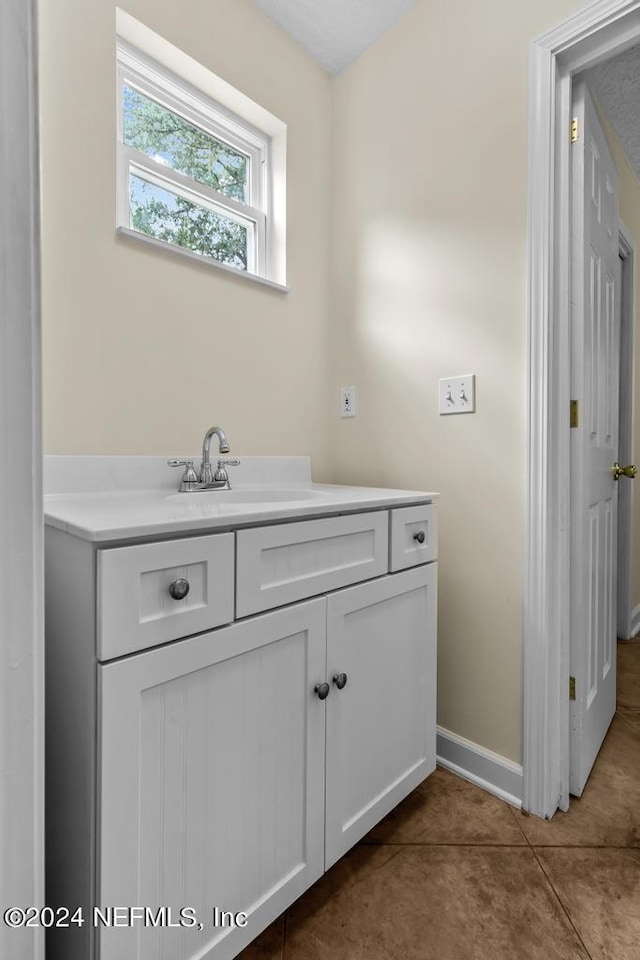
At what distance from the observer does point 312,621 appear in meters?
0.97

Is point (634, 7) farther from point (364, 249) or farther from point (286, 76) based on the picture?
point (286, 76)

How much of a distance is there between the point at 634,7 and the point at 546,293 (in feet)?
2.07

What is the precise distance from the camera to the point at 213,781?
81 cm

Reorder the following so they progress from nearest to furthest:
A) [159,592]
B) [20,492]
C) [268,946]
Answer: [20,492] → [159,592] → [268,946]

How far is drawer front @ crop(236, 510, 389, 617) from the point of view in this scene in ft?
2.79

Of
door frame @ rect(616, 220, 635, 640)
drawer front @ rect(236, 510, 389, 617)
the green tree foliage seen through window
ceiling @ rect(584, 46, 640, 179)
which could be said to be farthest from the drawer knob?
door frame @ rect(616, 220, 635, 640)

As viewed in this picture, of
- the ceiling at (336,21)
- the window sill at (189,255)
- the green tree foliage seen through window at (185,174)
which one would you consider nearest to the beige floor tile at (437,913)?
the window sill at (189,255)

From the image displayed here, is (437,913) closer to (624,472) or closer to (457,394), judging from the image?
(457,394)

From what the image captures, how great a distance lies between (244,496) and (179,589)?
60 centimetres

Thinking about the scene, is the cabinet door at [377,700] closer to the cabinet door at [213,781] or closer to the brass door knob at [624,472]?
the cabinet door at [213,781]

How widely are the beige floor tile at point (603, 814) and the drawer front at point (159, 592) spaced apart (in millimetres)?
1069

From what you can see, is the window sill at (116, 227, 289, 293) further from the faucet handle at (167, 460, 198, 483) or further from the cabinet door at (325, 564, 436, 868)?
the cabinet door at (325, 564, 436, 868)

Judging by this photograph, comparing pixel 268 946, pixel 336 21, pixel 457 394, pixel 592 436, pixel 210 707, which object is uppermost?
pixel 336 21

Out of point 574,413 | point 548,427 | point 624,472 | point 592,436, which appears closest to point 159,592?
point 548,427
